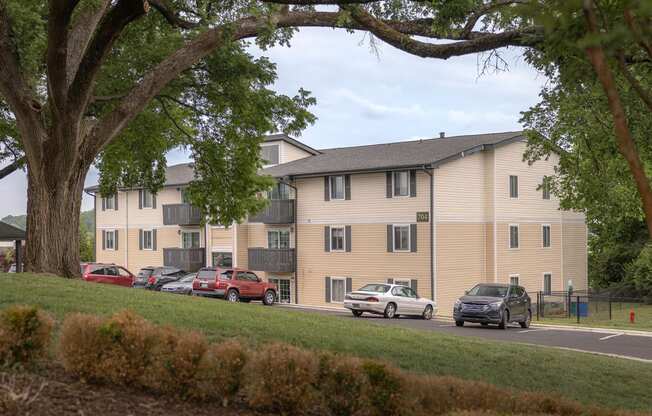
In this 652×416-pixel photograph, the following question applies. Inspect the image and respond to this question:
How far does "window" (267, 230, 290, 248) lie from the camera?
44.2 meters

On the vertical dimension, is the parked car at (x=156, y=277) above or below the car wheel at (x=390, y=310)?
above

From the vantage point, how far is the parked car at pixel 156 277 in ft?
129

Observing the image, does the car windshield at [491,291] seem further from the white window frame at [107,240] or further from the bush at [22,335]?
the white window frame at [107,240]

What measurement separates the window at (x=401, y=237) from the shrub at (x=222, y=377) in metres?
31.5

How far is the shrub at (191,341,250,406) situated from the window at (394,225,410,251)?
31.5 meters

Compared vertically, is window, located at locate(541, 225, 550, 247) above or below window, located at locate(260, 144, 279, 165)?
below

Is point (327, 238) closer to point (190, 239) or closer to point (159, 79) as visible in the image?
point (190, 239)

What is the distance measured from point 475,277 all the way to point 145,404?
3367cm

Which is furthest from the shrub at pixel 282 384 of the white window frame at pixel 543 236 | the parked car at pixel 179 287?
the white window frame at pixel 543 236

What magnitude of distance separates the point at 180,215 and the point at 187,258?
2766 millimetres

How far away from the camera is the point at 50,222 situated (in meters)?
17.3

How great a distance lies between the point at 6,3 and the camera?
53.5 feet

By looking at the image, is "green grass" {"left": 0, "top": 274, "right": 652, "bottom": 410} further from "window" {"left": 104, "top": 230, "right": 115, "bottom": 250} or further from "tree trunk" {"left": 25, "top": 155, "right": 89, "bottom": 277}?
"window" {"left": 104, "top": 230, "right": 115, "bottom": 250}

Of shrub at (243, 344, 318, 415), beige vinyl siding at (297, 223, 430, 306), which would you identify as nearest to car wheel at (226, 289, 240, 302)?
beige vinyl siding at (297, 223, 430, 306)
